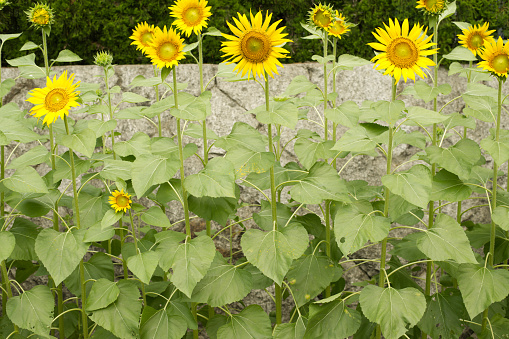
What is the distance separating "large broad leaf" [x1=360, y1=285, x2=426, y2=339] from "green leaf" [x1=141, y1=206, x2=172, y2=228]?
950 millimetres

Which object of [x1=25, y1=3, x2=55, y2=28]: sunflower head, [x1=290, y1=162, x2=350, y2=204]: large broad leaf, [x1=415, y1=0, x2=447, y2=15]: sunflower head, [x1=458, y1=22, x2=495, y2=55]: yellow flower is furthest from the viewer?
[x1=458, y1=22, x2=495, y2=55]: yellow flower

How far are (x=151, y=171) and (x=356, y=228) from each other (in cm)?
89

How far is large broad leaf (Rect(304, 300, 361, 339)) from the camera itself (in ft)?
6.93

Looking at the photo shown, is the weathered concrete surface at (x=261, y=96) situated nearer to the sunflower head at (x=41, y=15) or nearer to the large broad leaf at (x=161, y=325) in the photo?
the sunflower head at (x=41, y=15)

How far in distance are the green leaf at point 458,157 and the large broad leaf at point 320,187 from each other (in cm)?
47

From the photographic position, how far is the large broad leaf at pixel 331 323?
211 centimetres

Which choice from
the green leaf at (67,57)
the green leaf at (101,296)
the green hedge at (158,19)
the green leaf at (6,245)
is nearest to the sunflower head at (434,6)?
the green hedge at (158,19)

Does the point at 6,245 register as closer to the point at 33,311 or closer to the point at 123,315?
the point at 33,311

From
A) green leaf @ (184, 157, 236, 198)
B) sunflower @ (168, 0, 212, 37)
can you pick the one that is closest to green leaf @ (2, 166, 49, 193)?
green leaf @ (184, 157, 236, 198)

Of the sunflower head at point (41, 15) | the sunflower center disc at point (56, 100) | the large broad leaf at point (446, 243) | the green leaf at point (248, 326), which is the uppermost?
the sunflower head at point (41, 15)

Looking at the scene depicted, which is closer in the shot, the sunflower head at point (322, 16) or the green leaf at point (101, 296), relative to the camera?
the green leaf at point (101, 296)

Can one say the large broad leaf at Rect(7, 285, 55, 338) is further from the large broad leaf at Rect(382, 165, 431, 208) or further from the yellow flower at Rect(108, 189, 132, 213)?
the large broad leaf at Rect(382, 165, 431, 208)

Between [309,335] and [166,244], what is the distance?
2.48ft

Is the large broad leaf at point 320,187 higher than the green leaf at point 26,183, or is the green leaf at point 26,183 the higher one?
the green leaf at point 26,183
